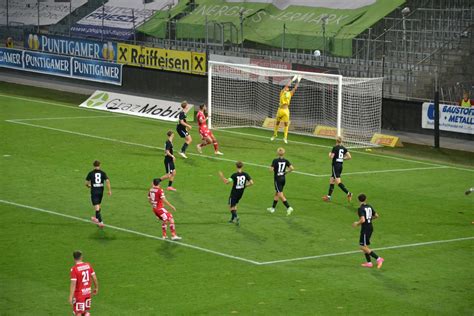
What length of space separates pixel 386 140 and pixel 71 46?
79.3ft

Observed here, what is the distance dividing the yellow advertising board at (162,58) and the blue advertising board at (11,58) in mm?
7050

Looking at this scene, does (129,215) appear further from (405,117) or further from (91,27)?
(91,27)

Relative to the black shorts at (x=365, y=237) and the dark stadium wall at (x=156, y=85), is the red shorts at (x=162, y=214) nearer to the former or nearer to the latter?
the black shorts at (x=365, y=237)

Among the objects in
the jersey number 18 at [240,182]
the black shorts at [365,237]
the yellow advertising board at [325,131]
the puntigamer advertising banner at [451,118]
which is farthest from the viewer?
the yellow advertising board at [325,131]

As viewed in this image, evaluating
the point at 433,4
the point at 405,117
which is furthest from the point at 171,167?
the point at 433,4

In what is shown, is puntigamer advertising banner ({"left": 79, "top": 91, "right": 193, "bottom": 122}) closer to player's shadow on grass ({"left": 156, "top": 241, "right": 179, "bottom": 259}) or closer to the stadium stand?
the stadium stand

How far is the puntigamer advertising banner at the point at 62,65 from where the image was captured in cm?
5728

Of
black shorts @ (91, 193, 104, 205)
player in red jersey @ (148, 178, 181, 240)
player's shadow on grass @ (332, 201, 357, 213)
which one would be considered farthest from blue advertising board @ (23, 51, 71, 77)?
player in red jersey @ (148, 178, 181, 240)

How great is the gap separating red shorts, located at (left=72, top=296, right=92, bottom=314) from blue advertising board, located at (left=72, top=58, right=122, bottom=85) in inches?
1478

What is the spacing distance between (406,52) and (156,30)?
17.7m

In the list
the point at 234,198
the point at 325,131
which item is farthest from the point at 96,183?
the point at 325,131

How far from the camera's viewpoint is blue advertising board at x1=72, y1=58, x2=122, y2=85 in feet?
187

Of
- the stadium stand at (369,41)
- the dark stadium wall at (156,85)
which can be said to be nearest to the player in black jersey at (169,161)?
the stadium stand at (369,41)

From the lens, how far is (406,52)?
4903 cm
